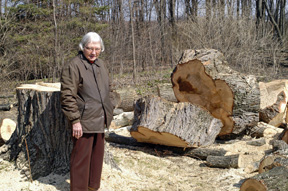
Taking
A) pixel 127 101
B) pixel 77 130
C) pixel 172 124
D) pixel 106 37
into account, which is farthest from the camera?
pixel 106 37

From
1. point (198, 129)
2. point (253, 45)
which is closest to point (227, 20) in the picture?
point (253, 45)

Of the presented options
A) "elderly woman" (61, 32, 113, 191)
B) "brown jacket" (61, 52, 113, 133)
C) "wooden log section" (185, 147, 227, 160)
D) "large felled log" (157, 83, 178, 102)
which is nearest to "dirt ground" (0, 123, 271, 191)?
"wooden log section" (185, 147, 227, 160)

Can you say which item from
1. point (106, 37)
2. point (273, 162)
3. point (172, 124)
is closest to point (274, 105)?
point (172, 124)

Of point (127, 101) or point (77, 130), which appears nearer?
point (77, 130)

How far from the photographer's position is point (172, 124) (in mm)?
4883

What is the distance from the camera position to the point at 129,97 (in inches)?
323

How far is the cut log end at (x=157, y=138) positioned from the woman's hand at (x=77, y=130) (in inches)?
80.8

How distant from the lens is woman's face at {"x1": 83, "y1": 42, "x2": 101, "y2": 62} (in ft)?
10.00

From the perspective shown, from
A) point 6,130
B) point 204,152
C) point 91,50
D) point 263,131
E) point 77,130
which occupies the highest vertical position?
point 91,50

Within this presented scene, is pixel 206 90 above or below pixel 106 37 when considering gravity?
below

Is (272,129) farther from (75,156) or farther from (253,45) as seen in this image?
(253,45)

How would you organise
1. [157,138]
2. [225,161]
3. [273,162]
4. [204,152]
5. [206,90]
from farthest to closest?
[206,90] < [157,138] < [204,152] < [225,161] < [273,162]

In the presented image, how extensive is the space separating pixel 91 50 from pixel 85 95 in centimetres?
46

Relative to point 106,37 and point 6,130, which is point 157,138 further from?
point 106,37
